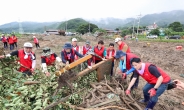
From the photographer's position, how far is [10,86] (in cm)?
323

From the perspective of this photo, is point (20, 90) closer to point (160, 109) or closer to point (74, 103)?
Answer: point (74, 103)

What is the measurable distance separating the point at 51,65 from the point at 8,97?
62.6 inches

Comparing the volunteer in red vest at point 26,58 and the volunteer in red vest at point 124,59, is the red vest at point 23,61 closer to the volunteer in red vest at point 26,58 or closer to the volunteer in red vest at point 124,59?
the volunteer in red vest at point 26,58

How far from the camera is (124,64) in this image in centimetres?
458

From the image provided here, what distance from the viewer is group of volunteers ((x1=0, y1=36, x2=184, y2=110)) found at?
359cm

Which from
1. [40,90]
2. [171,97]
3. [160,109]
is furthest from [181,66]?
[40,90]

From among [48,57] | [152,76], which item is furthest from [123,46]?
[48,57]

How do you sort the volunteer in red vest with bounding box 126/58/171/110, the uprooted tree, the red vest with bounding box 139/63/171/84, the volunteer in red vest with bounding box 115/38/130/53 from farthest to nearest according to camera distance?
1. the volunteer in red vest with bounding box 115/38/130/53
2. the red vest with bounding box 139/63/171/84
3. the volunteer in red vest with bounding box 126/58/171/110
4. the uprooted tree

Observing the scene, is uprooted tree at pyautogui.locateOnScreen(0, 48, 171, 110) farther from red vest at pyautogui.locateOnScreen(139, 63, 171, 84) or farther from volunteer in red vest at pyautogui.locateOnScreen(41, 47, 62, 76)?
red vest at pyautogui.locateOnScreen(139, 63, 171, 84)

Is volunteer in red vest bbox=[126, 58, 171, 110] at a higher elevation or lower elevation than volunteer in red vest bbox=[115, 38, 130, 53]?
lower

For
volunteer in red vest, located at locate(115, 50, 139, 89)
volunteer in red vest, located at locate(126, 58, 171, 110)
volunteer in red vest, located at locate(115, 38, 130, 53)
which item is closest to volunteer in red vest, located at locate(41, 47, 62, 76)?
volunteer in red vest, located at locate(115, 50, 139, 89)

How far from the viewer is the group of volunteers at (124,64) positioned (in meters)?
3.59

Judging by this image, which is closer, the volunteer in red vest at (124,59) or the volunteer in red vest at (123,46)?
the volunteer in red vest at (124,59)

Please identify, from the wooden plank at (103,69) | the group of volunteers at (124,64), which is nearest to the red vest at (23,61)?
the group of volunteers at (124,64)
